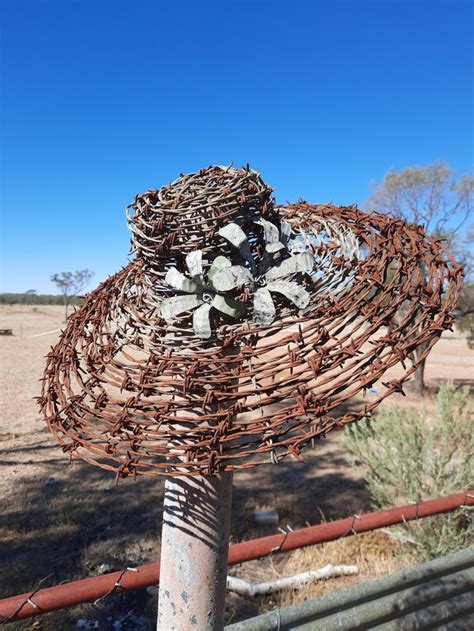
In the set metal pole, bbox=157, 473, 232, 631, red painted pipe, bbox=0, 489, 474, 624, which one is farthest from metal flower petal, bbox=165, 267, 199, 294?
red painted pipe, bbox=0, 489, 474, 624

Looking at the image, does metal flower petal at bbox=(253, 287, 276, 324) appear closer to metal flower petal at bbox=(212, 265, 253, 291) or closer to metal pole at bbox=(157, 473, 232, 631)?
metal flower petal at bbox=(212, 265, 253, 291)

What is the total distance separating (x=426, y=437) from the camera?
468 centimetres

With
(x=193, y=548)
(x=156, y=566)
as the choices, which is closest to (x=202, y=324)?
(x=193, y=548)

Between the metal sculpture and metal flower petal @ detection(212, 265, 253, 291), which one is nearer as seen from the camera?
the metal sculpture

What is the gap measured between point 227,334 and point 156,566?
930 millimetres

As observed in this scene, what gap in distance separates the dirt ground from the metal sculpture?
2011 millimetres

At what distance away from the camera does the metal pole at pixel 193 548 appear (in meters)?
1.21

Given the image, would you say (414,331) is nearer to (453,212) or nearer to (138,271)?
(138,271)

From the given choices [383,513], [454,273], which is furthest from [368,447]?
[454,273]

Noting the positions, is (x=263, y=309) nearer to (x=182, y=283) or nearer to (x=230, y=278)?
(x=230, y=278)

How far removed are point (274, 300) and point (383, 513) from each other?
137cm

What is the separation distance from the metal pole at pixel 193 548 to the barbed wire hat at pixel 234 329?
88 millimetres

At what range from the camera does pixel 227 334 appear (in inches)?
44.7

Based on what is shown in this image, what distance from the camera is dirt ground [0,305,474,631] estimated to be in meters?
3.73
